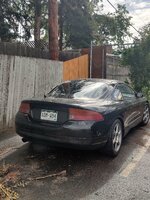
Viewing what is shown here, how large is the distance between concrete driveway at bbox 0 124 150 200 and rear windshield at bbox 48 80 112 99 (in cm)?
105

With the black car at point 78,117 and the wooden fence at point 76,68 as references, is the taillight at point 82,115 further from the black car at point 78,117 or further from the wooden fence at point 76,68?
the wooden fence at point 76,68

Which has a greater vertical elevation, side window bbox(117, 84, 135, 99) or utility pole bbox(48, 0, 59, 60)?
utility pole bbox(48, 0, 59, 60)

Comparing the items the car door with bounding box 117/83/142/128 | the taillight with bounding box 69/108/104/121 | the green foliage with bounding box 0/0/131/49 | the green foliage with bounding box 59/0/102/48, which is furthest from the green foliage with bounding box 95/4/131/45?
the taillight with bounding box 69/108/104/121

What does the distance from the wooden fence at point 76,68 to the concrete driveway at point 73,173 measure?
5223mm

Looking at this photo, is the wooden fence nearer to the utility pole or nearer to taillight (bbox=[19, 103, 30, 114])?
the utility pole

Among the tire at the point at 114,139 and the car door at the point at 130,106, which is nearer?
the tire at the point at 114,139

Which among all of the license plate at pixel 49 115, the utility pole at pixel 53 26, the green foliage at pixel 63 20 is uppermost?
the green foliage at pixel 63 20

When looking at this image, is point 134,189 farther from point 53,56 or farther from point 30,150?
point 53,56

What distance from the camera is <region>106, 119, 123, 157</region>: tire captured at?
505 centimetres

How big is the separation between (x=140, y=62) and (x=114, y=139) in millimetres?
7582

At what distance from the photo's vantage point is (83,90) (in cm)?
563

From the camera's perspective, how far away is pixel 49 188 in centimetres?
389

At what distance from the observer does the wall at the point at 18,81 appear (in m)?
7.00

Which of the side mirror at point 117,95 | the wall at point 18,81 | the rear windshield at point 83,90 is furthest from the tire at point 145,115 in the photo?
the wall at point 18,81
